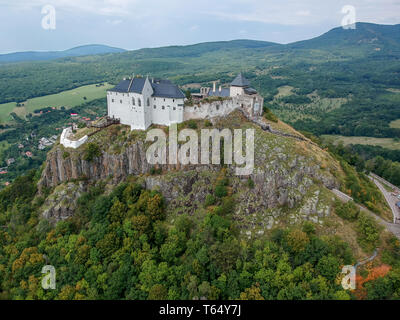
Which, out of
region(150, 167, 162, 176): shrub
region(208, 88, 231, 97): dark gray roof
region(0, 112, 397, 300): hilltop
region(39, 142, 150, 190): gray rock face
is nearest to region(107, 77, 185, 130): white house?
region(0, 112, 397, 300): hilltop

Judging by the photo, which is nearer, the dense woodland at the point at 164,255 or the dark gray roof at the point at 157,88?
the dense woodland at the point at 164,255

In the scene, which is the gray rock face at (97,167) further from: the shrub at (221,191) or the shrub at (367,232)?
the shrub at (367,232)

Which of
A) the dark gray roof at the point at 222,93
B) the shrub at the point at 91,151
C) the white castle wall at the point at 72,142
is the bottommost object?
the shrub at the point at 91,151

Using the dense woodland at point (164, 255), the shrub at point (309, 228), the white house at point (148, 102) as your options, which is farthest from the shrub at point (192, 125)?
the shrub at point (309, 228)

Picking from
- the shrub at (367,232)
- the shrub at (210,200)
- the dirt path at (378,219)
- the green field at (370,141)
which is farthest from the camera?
the green field at (370,141)

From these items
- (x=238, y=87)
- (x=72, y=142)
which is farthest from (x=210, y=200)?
(x=72, y=142)

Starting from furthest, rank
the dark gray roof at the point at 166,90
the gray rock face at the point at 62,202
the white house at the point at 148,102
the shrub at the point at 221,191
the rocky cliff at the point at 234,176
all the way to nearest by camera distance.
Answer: the white house at the point at 148,102 < the dark gray roof at the point at 166,90 < the gray rock face at the point at 62,202 < the shrub at the point at 221,191 < the rocky cliff at the point at 234,176

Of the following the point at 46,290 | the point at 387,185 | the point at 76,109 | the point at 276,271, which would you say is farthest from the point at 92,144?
the point at 76,109

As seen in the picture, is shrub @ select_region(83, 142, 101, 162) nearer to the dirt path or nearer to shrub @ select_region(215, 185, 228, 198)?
shrub @ select_region(215, 185, 228, 198)
